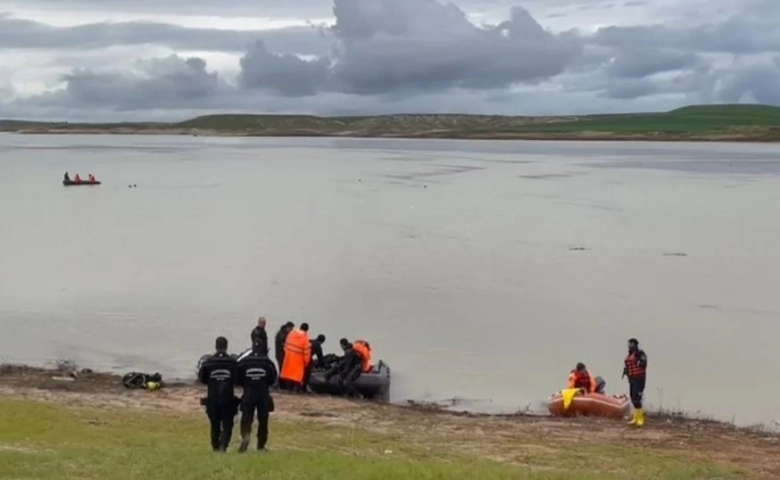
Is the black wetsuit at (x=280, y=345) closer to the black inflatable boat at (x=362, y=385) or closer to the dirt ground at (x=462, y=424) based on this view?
the black inflatable boat at (x=362, y=385)

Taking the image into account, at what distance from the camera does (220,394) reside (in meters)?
11.1

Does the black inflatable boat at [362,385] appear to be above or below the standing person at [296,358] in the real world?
below

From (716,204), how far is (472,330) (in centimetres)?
3900

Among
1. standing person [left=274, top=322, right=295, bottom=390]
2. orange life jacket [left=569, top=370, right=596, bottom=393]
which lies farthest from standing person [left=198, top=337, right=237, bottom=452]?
orange life jacket [left=569, top=370, right=596, bottom=393]

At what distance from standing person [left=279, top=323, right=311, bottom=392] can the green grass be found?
8.81 ft

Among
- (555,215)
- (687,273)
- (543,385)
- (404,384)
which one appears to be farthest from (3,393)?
(555,215)

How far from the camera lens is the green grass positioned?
10.2 meters

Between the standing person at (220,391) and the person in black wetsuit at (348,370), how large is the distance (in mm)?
6898

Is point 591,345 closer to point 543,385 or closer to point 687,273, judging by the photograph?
point 543,385

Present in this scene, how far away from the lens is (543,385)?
803 inches

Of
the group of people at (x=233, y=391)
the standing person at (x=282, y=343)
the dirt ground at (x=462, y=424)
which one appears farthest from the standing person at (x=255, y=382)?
the standing person at (x=282, y=343)

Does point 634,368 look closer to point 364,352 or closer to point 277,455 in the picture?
point 364,352

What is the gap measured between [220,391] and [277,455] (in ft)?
3.03

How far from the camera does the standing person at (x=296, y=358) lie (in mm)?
17953
